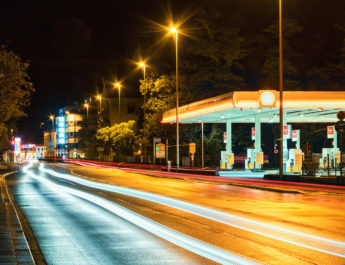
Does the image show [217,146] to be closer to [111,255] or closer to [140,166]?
[140,166]

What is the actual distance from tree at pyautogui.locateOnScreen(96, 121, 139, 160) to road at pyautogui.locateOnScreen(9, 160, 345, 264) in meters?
51.5

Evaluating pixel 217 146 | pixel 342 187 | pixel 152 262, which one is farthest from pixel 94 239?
pixel 217 146

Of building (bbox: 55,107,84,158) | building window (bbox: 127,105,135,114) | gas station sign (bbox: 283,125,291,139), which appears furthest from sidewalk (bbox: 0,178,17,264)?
building (bbox: 55,107,84,158)

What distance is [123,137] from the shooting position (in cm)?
6956

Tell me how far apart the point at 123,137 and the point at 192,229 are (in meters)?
59.2

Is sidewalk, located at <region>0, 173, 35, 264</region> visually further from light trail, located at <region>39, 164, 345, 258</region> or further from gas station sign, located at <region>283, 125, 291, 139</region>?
gas station sign, located at <region>283, 125, 291, 139</region>

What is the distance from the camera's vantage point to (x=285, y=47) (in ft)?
186

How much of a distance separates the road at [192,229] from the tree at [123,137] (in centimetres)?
5146

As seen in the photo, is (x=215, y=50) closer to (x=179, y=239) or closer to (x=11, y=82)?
(x=11, y=82)

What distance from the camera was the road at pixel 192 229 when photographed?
26.6 feet

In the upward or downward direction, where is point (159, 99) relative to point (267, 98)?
upward

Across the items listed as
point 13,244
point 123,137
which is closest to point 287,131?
point 13,244

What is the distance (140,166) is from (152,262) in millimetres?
48495

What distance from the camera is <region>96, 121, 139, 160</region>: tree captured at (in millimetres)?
69625
